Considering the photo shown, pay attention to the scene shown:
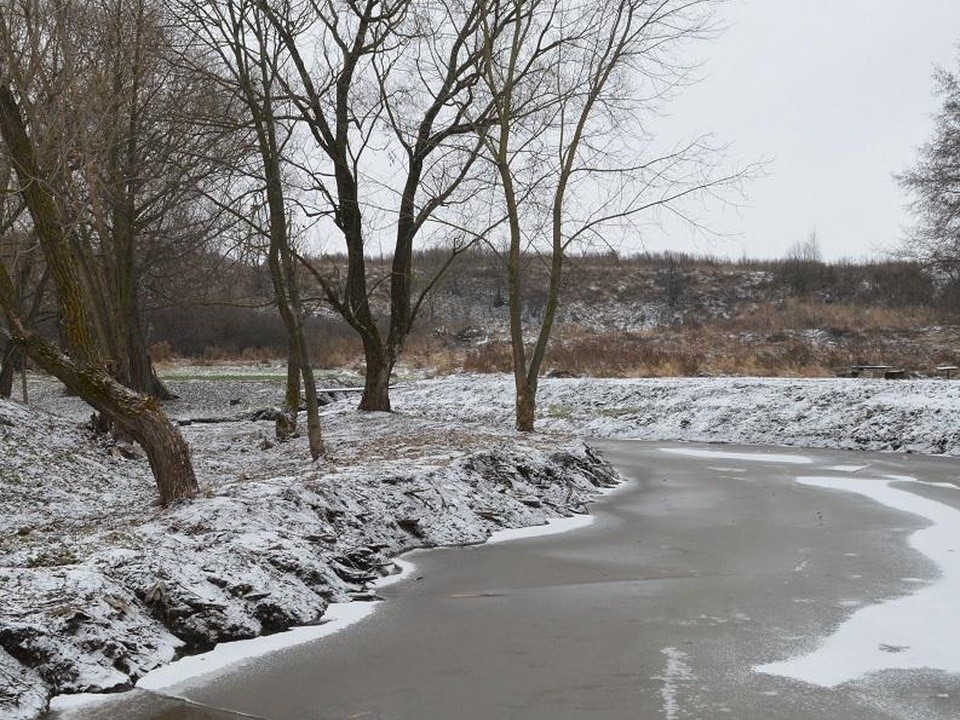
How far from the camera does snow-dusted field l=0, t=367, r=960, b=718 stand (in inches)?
234

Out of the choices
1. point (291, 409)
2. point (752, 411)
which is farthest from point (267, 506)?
point (752, 411)

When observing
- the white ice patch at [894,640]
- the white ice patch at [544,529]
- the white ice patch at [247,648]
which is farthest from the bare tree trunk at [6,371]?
the white ice patch at [894,640]

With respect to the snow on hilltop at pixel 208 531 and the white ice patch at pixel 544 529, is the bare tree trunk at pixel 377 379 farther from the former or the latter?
the white ice patch at pixel 544 529

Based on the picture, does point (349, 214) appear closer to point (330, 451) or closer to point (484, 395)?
point (330, 451)

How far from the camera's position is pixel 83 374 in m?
9.45

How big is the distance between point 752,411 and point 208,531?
54.2 feet

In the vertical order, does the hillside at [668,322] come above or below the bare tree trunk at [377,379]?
above

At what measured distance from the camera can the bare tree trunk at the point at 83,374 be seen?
9406 millimetres

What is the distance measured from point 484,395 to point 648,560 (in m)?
20.2

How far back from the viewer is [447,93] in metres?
19.8

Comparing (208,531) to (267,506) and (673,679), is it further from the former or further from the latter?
(673,679)

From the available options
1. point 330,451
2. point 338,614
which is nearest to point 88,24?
point 330,451

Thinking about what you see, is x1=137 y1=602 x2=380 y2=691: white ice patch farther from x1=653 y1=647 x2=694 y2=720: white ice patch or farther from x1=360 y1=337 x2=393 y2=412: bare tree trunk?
x1=360 y1=337 x2=393 y2=412: bare tree trunk

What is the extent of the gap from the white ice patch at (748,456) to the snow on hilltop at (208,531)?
13.0ft
